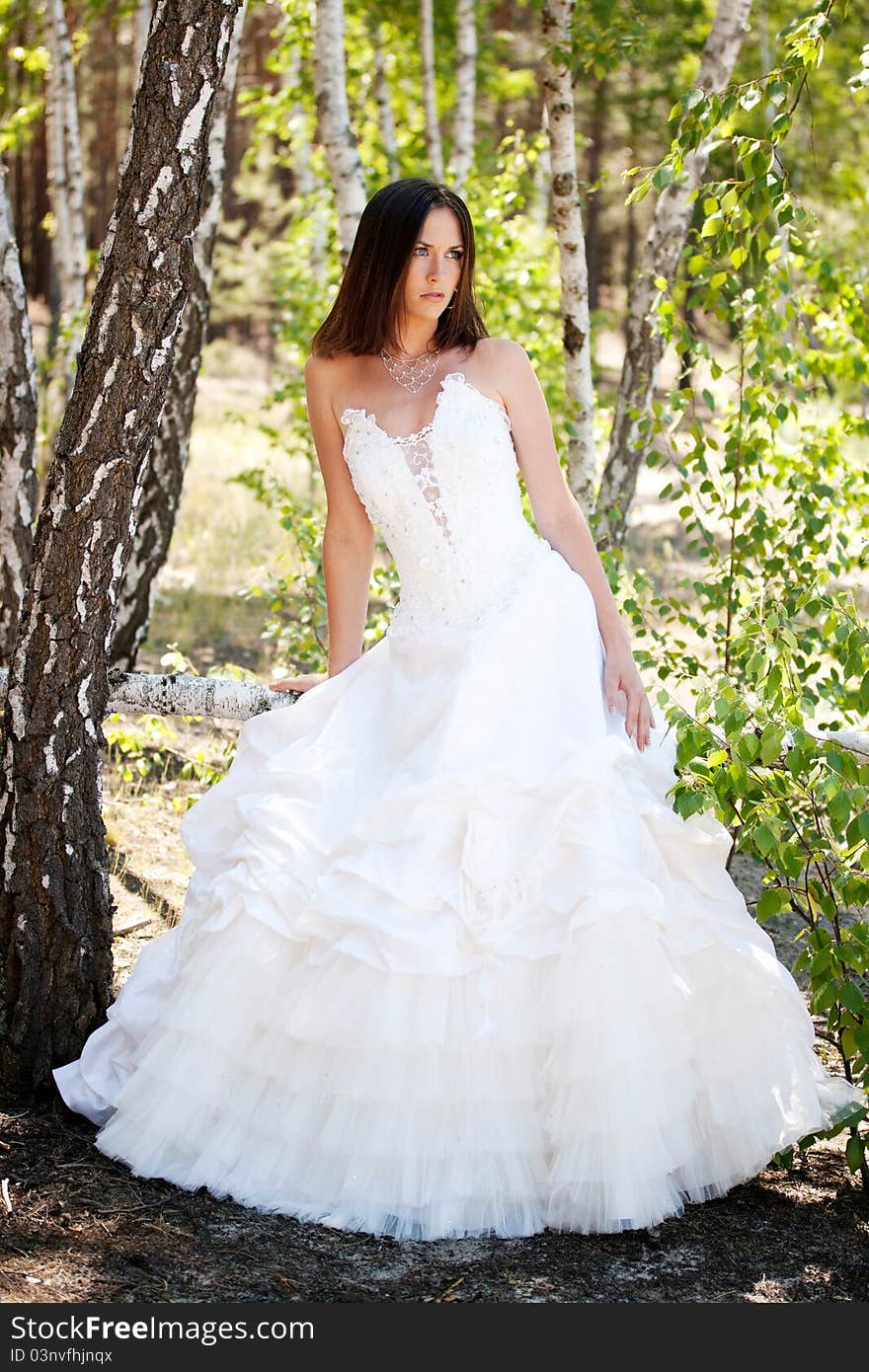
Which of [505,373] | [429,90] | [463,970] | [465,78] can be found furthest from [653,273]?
[429,90]

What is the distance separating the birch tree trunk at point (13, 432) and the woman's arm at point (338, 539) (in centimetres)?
150

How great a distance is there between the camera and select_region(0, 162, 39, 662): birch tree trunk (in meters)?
4.95

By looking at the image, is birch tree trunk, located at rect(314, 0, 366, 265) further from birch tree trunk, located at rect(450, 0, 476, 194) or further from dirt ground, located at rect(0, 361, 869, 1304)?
birch tree trunk, located at rect(450, 0, 476, 194)

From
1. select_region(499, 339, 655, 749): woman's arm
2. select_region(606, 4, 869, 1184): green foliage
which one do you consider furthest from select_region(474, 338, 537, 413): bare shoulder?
select_region(606, 4, 869, 1184): green foliage

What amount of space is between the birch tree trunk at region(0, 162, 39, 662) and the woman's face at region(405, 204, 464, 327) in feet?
A: 6.22

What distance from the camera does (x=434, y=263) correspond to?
368cm

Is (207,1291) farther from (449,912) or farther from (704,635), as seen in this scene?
(704,635)

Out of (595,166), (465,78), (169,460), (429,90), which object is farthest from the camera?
(595,166)

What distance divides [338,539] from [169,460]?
2.75m

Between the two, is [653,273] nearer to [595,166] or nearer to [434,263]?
[434,263]

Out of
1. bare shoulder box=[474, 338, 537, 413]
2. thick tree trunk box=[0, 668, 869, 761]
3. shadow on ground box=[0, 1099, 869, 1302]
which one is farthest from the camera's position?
thick tree trunk box=[0, 668, 869, 761]

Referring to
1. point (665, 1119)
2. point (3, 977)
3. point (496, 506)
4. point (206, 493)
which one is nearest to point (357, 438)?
point (496, 506)

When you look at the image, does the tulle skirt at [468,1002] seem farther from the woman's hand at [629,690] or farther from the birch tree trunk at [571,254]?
the birch tree trunk at [571,254]

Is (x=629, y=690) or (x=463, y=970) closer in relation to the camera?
(x=463, y=970)
